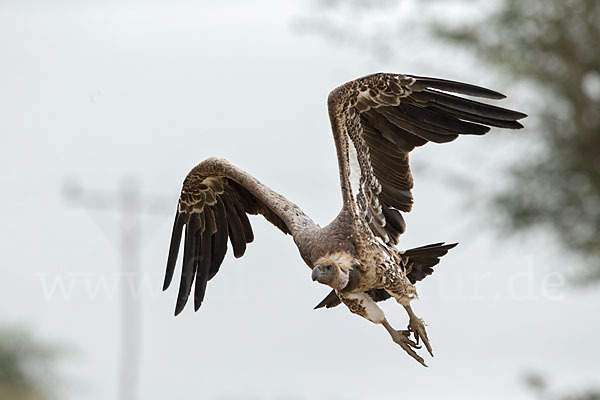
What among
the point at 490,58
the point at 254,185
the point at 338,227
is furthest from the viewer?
the point at 490,58

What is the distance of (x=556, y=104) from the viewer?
2173 centimetres

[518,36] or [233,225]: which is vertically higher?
[518,36]

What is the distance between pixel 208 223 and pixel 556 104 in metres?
14.1

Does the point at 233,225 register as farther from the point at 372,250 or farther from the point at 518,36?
the point at 518,36

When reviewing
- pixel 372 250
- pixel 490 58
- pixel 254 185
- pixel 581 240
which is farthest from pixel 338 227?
pixel 581 240

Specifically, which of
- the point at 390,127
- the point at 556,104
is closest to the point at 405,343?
the point at 390,127

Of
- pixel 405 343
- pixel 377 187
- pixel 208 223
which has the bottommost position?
pixel 405 343

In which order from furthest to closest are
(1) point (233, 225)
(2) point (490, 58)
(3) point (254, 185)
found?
(2) point (490, 58) → (1) point (233, 225) → (3) point (254, 185)

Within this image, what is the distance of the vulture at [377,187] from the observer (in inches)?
270

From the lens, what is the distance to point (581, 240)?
22.2 meters

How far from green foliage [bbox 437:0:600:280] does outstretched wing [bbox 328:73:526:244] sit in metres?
13.1

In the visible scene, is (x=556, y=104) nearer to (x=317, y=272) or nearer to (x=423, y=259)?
(x=423, y=259)

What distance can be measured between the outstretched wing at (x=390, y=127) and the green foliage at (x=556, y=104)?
13058 millimetres

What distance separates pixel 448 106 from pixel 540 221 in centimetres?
1539
